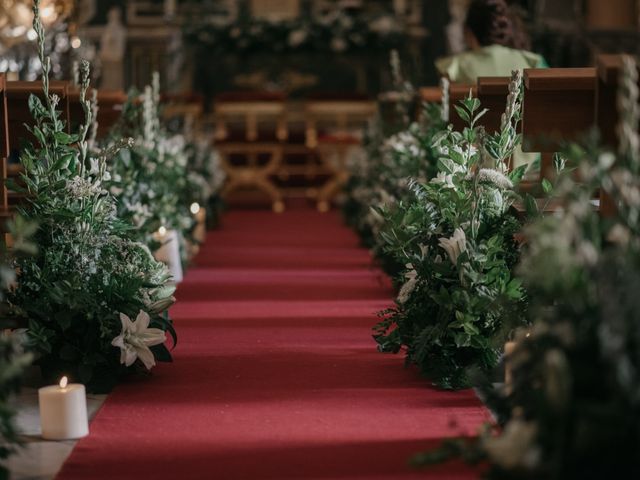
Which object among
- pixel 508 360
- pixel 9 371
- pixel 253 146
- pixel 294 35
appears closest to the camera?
pixel 9 371

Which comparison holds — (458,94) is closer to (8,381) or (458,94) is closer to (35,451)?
(35,451)

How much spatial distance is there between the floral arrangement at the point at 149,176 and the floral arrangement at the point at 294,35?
19.3ft

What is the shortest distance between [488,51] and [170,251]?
219cm

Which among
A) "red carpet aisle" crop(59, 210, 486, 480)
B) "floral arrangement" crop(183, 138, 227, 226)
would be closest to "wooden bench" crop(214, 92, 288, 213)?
"floral arrangement" crop(183, 138, 227, 226)

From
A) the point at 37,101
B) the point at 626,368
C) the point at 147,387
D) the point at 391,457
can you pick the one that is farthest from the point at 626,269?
the point at 37,101

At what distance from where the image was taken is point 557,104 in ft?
15.9

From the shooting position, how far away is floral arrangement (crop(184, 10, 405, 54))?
14.1 m

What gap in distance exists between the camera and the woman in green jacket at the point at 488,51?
6.36m

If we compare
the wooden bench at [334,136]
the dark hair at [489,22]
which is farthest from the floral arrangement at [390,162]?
the wooden bench at [334,136]

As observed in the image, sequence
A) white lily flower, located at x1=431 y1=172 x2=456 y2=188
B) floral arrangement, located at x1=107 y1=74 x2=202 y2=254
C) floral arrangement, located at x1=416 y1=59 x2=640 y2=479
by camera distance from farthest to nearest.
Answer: floral arrangement, located at x1=107 y1=74 x2=202 y2=254
white lily flower, located at x1=431 y1=172 x2=456 y2=188
floral arrangement, located at x1=416 y1=59 x2=640 y2=479

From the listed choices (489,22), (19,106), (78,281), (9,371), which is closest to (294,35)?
(489,22)

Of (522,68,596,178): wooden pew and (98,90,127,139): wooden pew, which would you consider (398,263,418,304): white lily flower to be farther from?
(98,90,127,139): wooden pew

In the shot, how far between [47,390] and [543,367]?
1.79 metres

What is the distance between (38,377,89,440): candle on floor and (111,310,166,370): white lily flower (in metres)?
0.58
